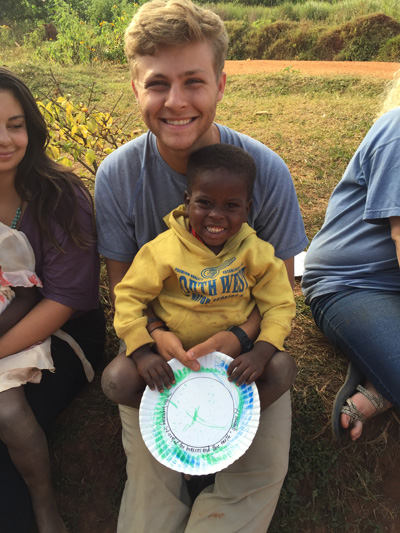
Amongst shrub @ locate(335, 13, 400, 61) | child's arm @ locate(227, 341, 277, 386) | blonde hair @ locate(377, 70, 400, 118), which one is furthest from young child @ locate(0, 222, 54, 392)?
shrub @ locate(335, 13, 400, 61)

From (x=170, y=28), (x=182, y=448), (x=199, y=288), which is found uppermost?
(x=170, y=28)

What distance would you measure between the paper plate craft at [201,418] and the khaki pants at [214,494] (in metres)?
0.22

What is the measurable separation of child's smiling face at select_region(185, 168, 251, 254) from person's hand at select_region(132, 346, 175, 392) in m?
0.49

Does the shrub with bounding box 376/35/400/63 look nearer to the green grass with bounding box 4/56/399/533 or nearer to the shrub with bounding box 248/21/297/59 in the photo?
the shrub with bounding box 248/21/297/59

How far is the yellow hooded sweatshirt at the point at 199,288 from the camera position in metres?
1.75

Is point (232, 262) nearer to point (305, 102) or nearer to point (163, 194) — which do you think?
point (163, 194)

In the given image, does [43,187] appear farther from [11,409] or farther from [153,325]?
[11,409]

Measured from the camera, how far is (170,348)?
174 cm

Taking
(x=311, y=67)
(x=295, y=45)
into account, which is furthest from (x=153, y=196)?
(x=295, y=45)

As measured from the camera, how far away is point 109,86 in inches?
335

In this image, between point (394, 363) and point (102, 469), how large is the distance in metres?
1.42

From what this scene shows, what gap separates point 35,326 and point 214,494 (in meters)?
0.97

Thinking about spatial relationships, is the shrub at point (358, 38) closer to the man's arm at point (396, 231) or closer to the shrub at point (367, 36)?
the shrub at point (367, 36)

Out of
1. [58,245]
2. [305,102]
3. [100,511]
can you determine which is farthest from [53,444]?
[305,102]
